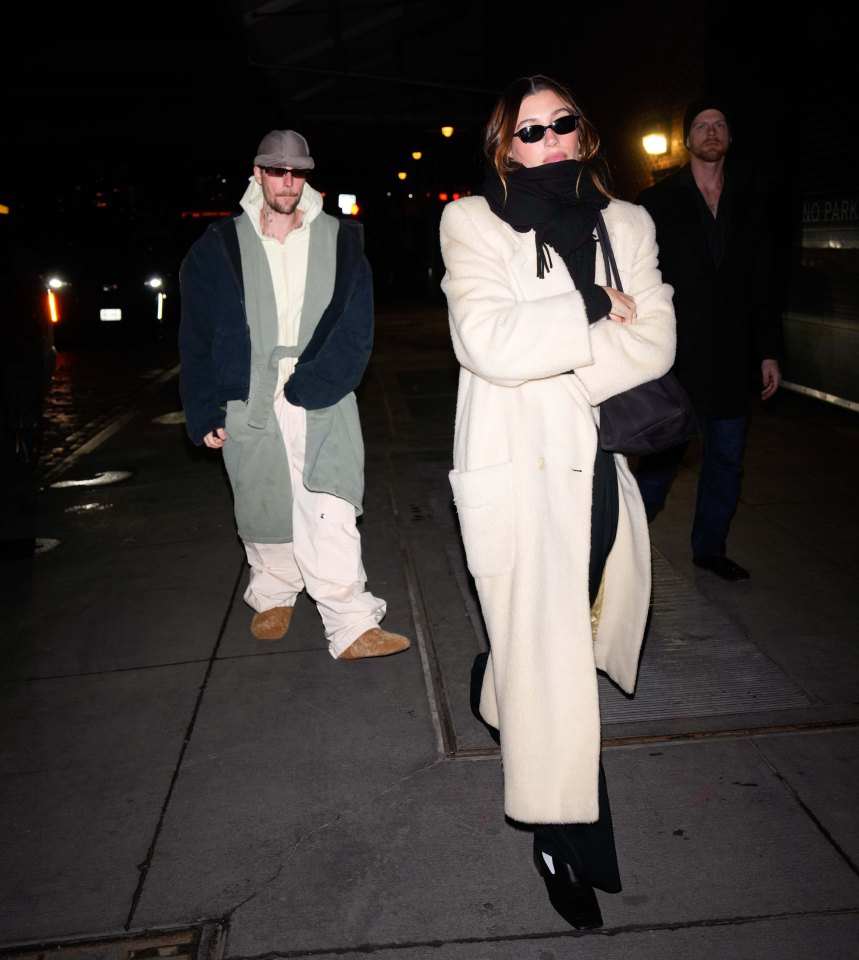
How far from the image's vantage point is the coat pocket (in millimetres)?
2557

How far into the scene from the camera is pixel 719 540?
16.8 feet

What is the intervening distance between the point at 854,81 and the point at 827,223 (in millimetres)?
1305

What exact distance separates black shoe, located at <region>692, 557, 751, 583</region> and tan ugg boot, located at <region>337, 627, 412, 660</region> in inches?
70.8

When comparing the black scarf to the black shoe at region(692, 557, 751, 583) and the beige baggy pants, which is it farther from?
the black shoe at region(692, 557, 751, 583)

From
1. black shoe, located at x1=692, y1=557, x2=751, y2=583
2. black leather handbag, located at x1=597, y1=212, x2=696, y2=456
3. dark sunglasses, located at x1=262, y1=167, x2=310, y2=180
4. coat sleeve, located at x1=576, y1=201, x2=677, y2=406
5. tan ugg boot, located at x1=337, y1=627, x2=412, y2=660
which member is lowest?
tan ugg boot, located at x1=337, y1=627, x2=412, y2=660

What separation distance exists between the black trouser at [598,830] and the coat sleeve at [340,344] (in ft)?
5.18

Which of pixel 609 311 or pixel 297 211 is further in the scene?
pixel 297 211

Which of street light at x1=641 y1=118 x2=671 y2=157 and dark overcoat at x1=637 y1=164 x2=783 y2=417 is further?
street light at x1=641 y1=118 x2=671 y2=157

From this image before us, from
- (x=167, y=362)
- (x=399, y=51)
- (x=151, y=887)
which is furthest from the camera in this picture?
(x=399, y=51)

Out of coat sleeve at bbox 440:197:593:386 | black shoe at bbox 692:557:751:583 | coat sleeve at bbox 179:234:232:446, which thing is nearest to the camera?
coat sleeve at bbox 440:197:593:386

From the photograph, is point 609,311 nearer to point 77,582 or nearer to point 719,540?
point 719,540

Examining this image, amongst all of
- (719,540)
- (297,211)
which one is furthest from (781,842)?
(297,211)

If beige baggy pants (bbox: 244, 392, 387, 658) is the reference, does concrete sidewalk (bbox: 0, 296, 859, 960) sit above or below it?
below

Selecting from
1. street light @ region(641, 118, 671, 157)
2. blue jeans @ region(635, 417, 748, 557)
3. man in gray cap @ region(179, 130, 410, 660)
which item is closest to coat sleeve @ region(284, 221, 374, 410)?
man in gray cap @ region(179, 130, 410, 660)
